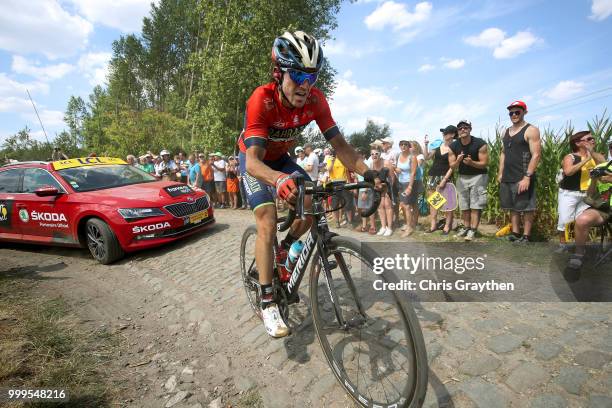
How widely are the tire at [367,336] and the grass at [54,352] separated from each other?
1.90m

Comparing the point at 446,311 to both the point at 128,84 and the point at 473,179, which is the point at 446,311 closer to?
the point at 473,179

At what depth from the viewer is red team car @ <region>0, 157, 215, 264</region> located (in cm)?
654

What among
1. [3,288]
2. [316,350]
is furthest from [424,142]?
[3,288]

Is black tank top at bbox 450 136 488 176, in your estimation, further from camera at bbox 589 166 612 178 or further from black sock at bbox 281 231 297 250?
black sock at bbox 281 231 297 250

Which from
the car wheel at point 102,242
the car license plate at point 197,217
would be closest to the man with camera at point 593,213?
the car license plate at point 197,217

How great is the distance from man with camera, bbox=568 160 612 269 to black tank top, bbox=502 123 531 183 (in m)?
1.56

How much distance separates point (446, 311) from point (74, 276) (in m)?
6.10

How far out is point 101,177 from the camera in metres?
7.52

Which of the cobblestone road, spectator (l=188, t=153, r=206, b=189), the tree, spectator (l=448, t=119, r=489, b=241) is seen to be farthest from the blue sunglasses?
the tree

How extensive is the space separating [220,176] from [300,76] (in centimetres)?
1102

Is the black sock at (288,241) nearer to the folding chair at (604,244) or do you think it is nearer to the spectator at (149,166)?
the folding chair at (604,244)

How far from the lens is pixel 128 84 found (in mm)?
55031

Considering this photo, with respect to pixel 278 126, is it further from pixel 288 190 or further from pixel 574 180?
pixel 574 180

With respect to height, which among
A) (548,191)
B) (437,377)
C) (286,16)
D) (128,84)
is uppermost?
(128,84)
